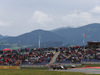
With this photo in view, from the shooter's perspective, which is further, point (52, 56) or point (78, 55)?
point (52, 56)

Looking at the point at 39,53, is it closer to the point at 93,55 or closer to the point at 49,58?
the point at 49,58

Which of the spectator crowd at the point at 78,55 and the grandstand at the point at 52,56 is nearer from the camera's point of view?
the spectator crowd at the point at 78,55

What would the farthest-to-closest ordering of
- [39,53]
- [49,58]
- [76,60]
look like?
[39,53]
[49,58]
[76,60]

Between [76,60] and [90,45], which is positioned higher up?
[90,45]

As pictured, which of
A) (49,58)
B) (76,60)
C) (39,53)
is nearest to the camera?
(76,60)

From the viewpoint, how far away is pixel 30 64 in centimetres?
6919

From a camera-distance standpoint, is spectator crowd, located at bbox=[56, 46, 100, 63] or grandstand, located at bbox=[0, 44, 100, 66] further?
grandstand, located at bbox=[0, 44, 100, 66]

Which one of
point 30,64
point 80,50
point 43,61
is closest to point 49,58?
point 43,61

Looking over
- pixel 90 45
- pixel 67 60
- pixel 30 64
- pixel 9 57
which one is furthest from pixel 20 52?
pixel 90 45

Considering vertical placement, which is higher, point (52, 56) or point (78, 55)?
point (78, 55)

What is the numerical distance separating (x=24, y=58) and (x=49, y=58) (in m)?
9.19

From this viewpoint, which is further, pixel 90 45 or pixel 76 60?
pixel 90 45

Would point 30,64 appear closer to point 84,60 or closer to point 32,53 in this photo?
point 32,53

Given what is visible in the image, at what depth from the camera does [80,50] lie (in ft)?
249
